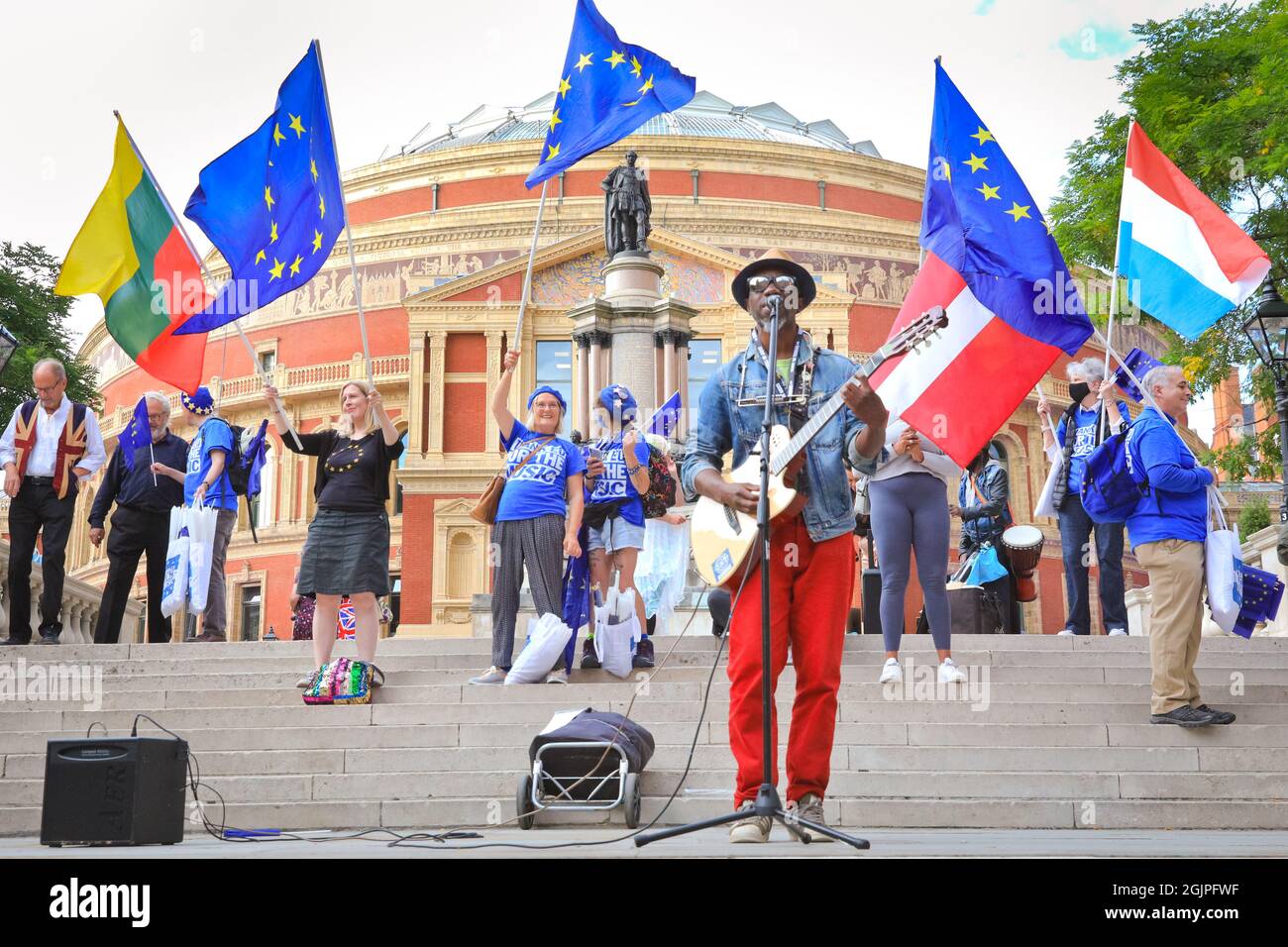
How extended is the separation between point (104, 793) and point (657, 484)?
5.48m

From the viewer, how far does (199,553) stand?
11.2 meters

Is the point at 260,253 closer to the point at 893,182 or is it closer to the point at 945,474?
the point at 945,474

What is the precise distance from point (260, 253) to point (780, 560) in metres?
5.76

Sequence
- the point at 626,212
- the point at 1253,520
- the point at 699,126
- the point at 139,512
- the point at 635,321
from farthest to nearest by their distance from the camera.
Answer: the point at 699,126
the point at 1253,520
the point at 626,212
the point at 635,321
the point at 139,512

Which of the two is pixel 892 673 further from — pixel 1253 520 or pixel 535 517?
pixel 1253 520

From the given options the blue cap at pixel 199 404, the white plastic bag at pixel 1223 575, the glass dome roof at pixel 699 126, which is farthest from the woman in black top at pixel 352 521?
the glass dome roof at pixel 699 126

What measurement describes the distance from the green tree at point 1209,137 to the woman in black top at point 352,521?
13553 mm

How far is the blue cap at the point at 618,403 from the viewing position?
35.4 feet

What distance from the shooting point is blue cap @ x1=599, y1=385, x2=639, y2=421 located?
10.8m

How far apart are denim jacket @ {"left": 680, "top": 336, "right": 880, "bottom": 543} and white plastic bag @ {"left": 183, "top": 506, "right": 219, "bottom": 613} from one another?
6765mm

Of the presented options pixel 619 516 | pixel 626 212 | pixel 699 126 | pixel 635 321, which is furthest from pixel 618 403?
pixel 699 126

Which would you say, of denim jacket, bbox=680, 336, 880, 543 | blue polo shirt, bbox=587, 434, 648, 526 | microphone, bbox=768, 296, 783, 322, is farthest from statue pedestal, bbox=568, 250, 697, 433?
microphone, bbox=768, 296, 783, 322

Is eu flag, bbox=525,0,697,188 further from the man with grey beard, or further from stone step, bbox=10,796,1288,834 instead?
stone step, bbox=10,796,1288,834
